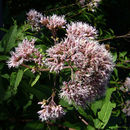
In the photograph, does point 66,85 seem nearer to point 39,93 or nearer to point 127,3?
point 39,93

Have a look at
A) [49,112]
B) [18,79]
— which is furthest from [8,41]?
[49,112]

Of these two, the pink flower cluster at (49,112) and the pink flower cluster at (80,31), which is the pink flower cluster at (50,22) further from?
the pink flower cluster at (49,112)

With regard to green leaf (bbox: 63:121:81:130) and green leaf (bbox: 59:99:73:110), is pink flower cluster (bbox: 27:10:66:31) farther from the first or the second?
green leaf (bbox: 63:121:81:130)

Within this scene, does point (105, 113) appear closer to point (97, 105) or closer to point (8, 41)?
point (97, 105)

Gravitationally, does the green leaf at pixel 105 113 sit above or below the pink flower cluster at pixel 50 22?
below

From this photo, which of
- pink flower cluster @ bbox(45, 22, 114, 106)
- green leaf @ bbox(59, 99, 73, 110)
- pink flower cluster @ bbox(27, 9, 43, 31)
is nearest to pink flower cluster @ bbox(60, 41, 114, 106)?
pink flower cluster @ bbox(45, 22, 114, 106)

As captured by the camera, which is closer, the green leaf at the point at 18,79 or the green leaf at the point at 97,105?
the green leaf at the point at 18,79

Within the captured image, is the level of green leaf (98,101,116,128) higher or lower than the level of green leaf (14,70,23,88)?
lower

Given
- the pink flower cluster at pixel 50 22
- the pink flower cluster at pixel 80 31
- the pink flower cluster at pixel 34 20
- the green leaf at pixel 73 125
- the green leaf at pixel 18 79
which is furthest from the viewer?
the pink flower cluster at pixel 34 20

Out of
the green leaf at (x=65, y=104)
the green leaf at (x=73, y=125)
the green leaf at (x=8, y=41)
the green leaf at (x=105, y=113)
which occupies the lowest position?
the green leaf at (x=73, y=125)

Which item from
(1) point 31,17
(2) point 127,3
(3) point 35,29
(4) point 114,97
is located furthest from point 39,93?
(2) point 127,3

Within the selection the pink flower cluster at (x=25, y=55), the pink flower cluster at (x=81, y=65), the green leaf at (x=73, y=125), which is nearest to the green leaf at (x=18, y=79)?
the pink flower cluster at (x=25, y=55)
